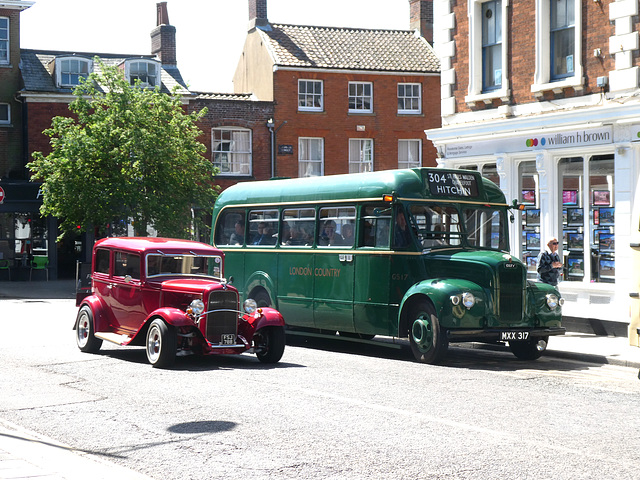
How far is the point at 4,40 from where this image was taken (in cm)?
3766

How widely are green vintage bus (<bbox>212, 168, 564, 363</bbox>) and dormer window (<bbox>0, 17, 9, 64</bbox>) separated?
81.1 ft

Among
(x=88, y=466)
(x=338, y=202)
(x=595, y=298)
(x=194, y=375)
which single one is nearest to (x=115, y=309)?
(x=194, y=375)

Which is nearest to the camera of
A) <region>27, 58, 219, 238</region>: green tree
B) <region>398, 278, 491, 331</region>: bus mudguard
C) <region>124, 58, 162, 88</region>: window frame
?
<region>398, 278, 491, 331</region>: bus mudguard

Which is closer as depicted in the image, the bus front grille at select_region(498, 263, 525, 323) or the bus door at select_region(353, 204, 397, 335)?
the bus front grille at select_region(498, 263, 525, 323)

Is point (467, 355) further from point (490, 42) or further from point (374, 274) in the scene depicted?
point (490, 42)

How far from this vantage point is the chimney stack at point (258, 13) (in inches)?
1641

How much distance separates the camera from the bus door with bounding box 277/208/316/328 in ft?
51.7

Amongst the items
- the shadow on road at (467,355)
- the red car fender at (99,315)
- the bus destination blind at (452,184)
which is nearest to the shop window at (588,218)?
the shadow on road at (467,355)

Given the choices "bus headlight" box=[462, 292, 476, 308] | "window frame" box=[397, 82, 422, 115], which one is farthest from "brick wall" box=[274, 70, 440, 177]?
"bus headlight" box=[462, 292, 476, 308]

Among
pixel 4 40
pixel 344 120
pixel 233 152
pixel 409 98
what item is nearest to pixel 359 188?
pixel 233 152

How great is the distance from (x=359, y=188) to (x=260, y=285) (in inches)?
129

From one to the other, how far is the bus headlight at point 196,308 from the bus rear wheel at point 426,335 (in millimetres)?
3203

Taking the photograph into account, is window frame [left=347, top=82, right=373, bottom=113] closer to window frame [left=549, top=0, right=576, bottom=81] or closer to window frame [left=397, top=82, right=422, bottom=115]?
window frame [left=397, top=82, right=422, bottom=115]

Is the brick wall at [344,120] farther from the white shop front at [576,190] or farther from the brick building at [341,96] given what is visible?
the white shop front at [576,190]
